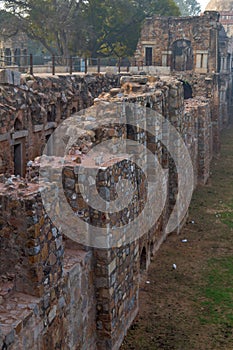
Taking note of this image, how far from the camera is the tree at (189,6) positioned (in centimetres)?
7194

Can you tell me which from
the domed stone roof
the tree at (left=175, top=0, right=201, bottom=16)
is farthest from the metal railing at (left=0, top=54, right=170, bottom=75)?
the tree at (left=175, top=0, right=201, bottom=16)

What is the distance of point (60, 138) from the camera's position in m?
7.49

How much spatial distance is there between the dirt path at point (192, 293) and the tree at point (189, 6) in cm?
6506

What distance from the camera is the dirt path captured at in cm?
673

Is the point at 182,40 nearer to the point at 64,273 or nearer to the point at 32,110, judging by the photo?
the point at 32,110

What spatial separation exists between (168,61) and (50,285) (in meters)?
22.0

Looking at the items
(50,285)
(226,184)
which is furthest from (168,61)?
(50,285)

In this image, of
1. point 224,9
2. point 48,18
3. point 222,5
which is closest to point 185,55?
point 48,18

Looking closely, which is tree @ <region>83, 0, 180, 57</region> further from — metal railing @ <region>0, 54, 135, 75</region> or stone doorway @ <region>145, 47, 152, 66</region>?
stone doorway @ <region>145, 47, 152, 66</region>

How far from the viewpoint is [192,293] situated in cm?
801

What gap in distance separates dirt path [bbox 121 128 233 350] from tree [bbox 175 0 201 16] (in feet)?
213

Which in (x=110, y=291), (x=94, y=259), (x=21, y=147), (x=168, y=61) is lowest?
(x=110, y=291)

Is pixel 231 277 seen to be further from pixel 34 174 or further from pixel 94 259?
pixel 34 174

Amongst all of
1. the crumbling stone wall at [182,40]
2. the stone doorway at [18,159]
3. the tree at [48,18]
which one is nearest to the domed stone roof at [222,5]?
the crumbling stone wall at [182,40]
